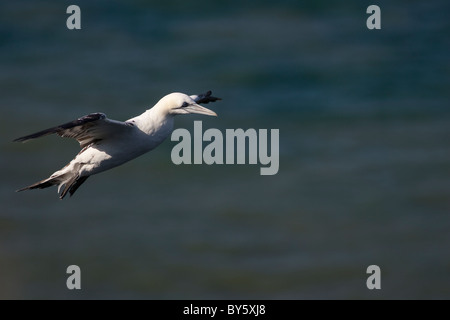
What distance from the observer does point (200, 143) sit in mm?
19797

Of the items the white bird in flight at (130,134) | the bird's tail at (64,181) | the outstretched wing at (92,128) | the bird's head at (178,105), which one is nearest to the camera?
the outstretched wing at (92,128)

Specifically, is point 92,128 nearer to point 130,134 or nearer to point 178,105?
point 130,134

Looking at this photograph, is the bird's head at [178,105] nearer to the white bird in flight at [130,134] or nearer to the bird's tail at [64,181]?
the white bird in flight at [130,134]

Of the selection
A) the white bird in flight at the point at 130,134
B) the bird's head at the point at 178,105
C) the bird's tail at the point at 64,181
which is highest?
the bird's head at the point at 178,105

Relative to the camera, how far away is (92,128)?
13.4 metres

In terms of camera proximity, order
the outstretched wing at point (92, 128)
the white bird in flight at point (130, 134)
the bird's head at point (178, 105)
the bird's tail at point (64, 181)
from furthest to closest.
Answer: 1. the bird's tail at point (64, 181)
2. the bird's head at point (178, 105)
3. the white bird in flight at point (130, 134)
4. the outstretched wing at point (92, 128)

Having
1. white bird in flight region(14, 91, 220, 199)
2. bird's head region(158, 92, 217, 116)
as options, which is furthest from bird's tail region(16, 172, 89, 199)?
bird's head region(158, 92, 217, 116)

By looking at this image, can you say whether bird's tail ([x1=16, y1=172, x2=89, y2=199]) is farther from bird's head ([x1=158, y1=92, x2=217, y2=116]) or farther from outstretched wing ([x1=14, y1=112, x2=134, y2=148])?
bird's head ([x1=158, y1=92, x2=217, y2=116])

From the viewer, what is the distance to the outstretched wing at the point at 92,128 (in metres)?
12.9

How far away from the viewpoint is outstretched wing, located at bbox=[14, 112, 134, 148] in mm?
12859

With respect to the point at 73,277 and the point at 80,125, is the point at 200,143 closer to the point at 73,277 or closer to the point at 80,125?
the point at 73,277

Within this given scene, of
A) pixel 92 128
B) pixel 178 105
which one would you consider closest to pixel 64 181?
pixel 92 128

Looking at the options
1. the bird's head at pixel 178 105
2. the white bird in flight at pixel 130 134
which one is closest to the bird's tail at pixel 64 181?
the white bird in flight at pixel 130 134

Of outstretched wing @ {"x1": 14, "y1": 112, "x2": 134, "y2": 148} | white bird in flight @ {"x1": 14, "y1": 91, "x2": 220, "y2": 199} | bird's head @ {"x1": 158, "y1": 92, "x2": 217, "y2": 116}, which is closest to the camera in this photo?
outstretched wing @ {"x1": 14, "y1": 112, "x2": 134, "y2": 148}
